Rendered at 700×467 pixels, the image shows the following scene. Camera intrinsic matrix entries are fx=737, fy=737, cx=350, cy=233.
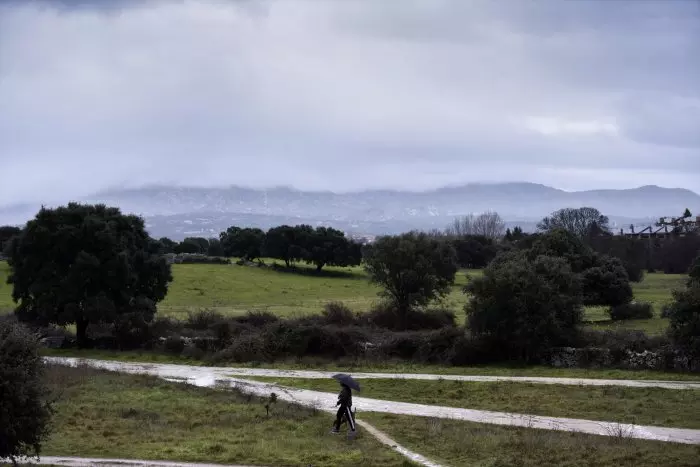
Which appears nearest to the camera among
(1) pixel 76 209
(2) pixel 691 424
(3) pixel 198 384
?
(2) pixel 691 424

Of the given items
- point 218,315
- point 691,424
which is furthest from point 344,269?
point 691,424

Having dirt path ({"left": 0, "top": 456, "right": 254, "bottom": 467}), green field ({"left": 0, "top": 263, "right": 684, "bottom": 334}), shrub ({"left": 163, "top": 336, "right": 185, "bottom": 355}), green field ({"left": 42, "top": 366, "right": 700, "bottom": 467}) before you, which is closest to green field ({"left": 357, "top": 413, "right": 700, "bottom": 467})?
green field ({"left": 42, "top": 366, "right": 700, "bottom": 467})

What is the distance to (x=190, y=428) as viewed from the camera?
2292 cm

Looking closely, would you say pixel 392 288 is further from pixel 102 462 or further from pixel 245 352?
pixel 102 462

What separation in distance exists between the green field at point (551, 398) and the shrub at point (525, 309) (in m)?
8.58

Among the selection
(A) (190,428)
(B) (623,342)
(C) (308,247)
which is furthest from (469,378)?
(C) (308,247)

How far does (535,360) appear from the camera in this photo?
38781 mm

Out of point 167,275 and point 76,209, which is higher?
point 76,209

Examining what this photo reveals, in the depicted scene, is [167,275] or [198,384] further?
[167,275]

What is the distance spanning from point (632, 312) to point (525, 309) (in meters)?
16.5

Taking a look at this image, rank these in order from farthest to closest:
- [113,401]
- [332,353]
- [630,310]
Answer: [630,310] → [332,353] → [113,401]

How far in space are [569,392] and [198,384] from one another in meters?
15.7

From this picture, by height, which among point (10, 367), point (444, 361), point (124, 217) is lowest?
point (444, 361)

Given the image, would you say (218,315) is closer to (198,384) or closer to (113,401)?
(198,384)
